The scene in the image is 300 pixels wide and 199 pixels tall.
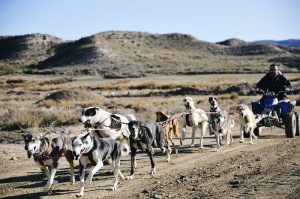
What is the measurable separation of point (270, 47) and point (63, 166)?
5479 inches

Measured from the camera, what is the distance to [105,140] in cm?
1145

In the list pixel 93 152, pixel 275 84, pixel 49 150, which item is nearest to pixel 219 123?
pixel 275 84

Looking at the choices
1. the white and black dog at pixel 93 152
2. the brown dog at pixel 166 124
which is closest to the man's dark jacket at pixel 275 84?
the brown dog at pixel 166 124

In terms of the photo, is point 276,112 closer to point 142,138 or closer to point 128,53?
point 142,138

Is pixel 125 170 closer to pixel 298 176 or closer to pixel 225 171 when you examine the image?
pixel 225 171

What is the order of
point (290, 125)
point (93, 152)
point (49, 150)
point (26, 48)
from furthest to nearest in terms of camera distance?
point (26, 48)
point (290, 125)
point (49, 150)
point (93, 152)

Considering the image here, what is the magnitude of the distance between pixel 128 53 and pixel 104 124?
113958 mm

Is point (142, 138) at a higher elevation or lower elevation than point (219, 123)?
higher

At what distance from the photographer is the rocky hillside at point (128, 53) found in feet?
350

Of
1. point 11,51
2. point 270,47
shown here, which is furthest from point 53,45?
point 270,47

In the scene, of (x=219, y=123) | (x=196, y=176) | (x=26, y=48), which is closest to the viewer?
(x=196, y=176)

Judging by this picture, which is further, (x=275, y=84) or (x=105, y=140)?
(x=275, y=84)

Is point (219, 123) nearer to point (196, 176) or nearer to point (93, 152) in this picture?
point (196, 176)

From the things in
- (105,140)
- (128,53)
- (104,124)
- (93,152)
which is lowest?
(93,152)
